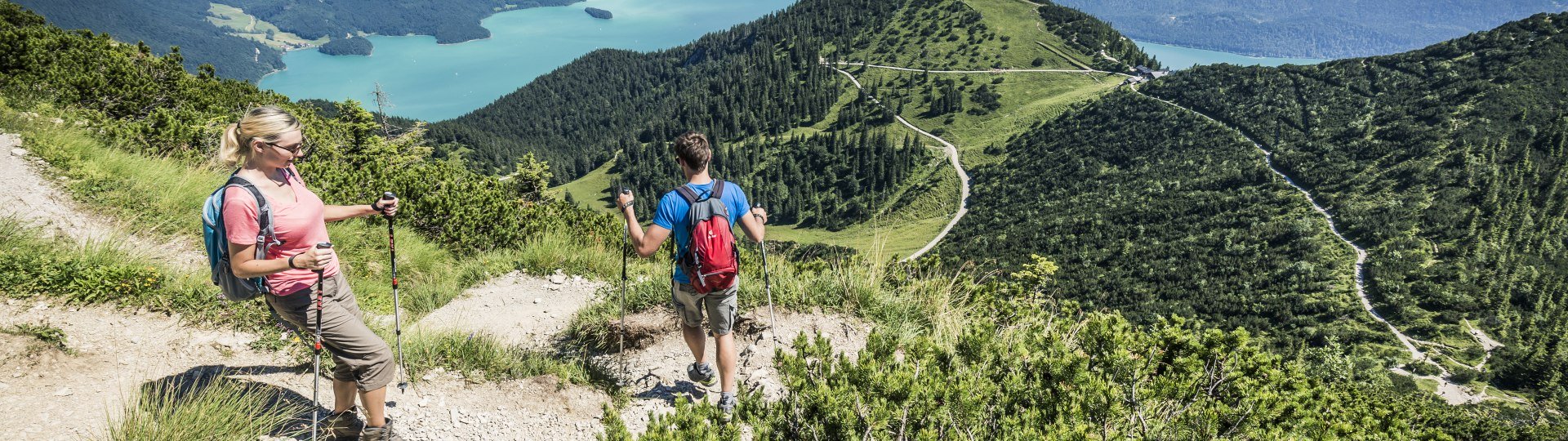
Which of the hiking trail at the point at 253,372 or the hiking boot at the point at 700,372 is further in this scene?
the hiking boot at the point at 700,372

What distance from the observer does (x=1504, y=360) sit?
83062 mm

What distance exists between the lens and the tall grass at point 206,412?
348 centimetres

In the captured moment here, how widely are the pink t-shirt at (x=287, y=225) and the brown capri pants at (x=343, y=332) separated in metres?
0.08

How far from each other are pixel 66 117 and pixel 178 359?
33.8 ft

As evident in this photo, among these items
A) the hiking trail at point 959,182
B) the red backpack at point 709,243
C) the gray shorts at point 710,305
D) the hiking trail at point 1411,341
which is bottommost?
the hiking trail at point 1411,341

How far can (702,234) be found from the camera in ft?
14.6

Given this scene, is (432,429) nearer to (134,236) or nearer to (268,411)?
(268,411)

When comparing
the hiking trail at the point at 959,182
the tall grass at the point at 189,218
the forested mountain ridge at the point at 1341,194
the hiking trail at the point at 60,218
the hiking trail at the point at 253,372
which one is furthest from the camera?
the hiking trail at the point at 959,182

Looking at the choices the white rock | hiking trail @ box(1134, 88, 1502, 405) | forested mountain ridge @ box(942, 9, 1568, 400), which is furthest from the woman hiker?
forested mountain ridge @ box(942, 9, 1568, 400)

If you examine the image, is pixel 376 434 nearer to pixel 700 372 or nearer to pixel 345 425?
pixel 345 425

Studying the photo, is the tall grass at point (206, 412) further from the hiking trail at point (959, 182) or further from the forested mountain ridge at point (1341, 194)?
the forested mountain ridge at point (1341, 194)

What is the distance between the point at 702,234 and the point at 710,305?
0.65 metres

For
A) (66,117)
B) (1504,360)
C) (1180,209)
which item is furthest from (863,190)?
(66,117)

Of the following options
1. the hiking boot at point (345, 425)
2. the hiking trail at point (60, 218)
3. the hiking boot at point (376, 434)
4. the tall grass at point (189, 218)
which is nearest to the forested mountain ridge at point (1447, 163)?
the tall grass at point (189, 218)
